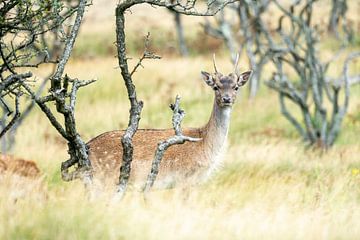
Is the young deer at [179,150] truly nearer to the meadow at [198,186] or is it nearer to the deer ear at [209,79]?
the deer ear at [209,79]

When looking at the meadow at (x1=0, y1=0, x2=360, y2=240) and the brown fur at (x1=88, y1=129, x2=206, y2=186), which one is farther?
the brown fur at (x1=88, y1=129, x2=206, y2=186)

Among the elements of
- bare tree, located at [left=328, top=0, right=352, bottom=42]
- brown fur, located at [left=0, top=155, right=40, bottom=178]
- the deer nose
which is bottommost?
brown fur, located at [left=0, top=155, right=40, bottom=178]

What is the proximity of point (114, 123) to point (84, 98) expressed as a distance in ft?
9.73

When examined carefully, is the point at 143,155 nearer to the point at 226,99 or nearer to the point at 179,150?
the point at 179,150

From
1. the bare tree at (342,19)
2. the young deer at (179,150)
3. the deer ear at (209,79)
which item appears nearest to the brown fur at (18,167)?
the young deer at (179,150)

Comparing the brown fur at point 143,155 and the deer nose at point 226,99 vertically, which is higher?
the deer nose at point 226,99

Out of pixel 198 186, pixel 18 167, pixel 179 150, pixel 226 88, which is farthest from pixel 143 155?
pixel 18 167

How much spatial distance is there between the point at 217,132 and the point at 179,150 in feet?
1.86

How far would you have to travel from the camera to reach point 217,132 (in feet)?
37.7

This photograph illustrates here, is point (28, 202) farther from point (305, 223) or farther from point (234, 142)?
point (234, 142)

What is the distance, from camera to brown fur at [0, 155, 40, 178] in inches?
432

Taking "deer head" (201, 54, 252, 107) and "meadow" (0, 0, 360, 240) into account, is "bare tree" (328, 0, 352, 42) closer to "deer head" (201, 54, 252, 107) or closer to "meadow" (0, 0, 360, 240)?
"meadow" (0, 0, 360, 240)

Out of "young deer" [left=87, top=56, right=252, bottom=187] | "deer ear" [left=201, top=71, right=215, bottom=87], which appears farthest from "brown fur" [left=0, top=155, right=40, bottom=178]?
"deer ear" [left=201, top=71, right=215, bottom=87]

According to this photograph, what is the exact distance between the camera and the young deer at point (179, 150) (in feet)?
35.8
